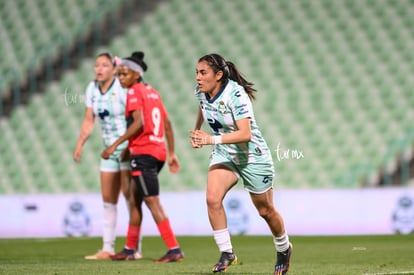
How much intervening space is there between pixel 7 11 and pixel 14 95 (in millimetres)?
2700

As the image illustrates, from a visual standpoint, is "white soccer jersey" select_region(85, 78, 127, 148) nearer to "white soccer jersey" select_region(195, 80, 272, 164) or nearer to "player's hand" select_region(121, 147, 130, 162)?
"player's hand" select_region(121, 147, 130, 162)

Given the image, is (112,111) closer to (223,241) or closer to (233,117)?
(233,117)

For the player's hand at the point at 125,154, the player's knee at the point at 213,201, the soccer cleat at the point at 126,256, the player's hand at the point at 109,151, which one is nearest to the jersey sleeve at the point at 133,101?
the player's hand at the point at 109,151

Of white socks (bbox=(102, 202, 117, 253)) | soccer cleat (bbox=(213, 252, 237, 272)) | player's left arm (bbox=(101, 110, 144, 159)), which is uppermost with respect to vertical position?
player's left arm (bbox=(101, 110, 144, 159))

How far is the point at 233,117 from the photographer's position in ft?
21.8

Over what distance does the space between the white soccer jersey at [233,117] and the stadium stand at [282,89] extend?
28.3 feet

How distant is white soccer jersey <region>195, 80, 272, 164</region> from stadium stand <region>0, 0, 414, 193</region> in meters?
8.62

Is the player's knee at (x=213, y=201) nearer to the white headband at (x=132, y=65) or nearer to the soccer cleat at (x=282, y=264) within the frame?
the soccer cleat at (x=282, y=264)

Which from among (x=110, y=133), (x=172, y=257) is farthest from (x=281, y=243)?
(x=110, y=133)

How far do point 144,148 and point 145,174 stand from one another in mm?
284

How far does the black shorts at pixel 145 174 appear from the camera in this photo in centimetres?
879

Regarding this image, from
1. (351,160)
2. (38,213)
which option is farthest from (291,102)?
(38,213)

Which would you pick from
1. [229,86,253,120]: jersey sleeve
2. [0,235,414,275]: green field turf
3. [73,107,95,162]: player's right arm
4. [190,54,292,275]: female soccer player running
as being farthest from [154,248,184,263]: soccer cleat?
[229,86,253,120]: jersey sleeve

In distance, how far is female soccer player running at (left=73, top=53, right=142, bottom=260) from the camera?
945 cm
